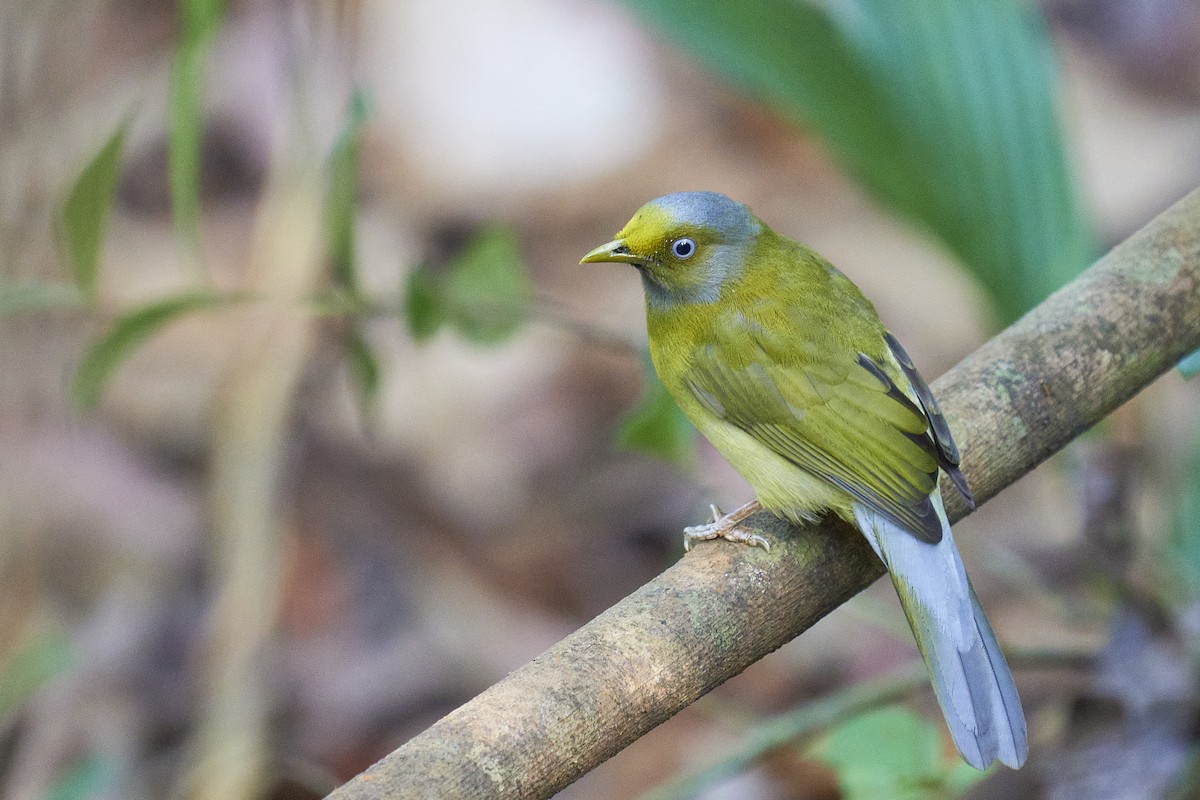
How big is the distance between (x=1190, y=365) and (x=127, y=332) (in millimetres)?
2081

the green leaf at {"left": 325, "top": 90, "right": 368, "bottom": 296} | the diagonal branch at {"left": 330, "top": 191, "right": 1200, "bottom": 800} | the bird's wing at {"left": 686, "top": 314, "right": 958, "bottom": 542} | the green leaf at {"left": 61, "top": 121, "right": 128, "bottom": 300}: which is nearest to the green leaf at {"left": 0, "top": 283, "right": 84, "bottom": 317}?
the green leaf at {"left": 61, "top": 121, "right": 128, "bottom": 300}

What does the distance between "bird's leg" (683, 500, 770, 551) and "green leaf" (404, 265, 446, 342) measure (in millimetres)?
755

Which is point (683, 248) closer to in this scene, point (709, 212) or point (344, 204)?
point (709, 212)

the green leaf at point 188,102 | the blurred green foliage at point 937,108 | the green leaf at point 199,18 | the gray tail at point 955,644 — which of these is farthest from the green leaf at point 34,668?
the blurred green foliage at point 937,108

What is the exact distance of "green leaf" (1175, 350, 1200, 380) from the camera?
8.09 ft

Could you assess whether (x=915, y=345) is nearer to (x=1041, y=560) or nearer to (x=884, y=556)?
(x=1041, y=560)

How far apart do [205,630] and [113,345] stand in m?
1.94

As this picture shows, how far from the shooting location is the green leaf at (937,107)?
350cm

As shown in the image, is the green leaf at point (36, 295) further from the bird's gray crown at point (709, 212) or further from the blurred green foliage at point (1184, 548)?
the blurred green foliage at point (1184, 548)

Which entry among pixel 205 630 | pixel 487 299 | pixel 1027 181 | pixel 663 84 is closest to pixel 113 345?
pixel 487 299

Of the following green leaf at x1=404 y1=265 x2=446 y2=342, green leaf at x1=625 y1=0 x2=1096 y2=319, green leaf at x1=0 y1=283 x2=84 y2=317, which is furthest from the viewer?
green leaf at x1=625 y1=0 x2=1096 y2=319

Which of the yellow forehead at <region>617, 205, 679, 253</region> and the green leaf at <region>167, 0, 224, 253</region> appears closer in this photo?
the yellow forehead at <region>617, 205, 679, 253</region>

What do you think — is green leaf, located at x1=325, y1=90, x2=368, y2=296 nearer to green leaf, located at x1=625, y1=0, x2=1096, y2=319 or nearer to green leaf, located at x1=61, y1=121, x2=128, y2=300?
green leaf, located at x1=61, y1=121, x2=128, y2=300

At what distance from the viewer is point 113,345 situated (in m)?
2.81
